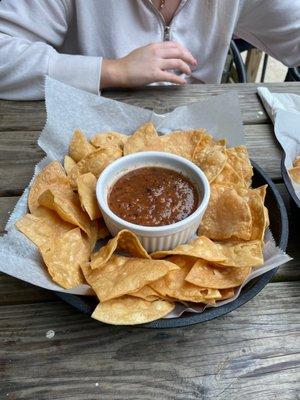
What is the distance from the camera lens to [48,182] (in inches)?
37.7

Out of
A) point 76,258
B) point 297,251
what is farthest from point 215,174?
point 76,258

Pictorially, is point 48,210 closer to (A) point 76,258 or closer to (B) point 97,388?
(A) point 76,258

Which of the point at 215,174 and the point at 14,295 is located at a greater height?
the point at 215,174

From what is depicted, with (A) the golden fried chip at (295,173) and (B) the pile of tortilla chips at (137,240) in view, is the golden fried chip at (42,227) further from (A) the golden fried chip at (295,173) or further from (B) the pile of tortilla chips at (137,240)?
(A) the golden fried chip at (295,173)

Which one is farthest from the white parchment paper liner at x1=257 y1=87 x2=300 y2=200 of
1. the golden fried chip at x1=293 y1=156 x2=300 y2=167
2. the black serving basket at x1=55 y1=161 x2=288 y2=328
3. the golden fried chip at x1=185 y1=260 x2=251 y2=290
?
the golden fried chip at x1=185 y1=260 x2=251 y2=290

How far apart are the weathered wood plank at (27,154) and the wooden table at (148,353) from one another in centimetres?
30

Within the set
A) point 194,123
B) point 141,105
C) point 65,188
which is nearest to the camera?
point 65,188

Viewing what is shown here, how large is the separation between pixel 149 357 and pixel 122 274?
15cm

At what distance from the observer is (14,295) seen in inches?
31.9

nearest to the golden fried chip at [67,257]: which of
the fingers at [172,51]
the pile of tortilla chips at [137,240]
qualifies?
the pile of tortilla chips at [137,240]

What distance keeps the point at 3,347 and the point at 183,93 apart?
95cm

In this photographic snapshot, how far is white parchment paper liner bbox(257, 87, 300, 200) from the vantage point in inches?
45.2

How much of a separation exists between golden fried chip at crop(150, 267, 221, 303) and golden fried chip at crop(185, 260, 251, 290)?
0.04ft

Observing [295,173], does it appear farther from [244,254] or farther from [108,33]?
[108,33]
